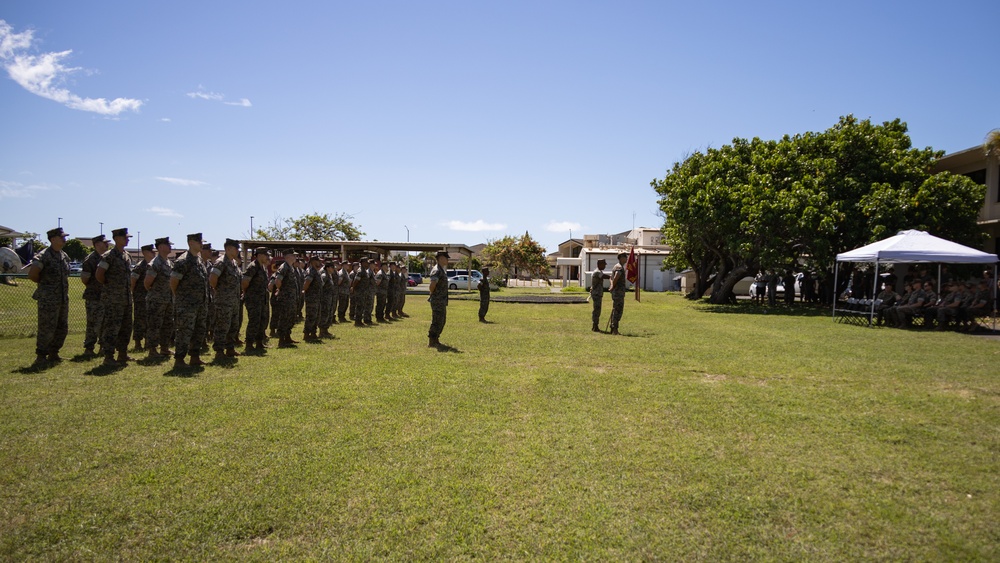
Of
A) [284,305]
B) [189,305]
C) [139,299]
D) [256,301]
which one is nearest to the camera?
[189,305]

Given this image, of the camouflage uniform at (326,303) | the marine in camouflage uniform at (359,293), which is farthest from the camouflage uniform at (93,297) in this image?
the marine in camouflage uniform at (359,293)

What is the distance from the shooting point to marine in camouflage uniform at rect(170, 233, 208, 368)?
8.18 metres

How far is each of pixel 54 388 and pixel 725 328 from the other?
13772 mm

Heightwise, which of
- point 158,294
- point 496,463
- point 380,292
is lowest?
point 496,463

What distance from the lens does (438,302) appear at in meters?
10.9

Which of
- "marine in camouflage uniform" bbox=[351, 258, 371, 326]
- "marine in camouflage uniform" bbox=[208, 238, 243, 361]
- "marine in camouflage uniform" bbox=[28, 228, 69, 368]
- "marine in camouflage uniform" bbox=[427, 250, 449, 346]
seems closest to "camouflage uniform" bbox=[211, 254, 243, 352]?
"marine in camouflage uniform" bbox=[208, 238, 243, 361]

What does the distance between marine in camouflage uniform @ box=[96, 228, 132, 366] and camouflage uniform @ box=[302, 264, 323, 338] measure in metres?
3.31

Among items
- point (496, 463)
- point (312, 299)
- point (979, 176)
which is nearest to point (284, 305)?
point (312, 299)

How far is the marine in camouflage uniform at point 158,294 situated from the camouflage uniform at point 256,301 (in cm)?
119

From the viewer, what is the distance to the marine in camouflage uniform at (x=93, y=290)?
27.9 feet

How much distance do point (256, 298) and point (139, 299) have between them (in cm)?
184

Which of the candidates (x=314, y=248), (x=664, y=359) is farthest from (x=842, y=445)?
(x=314, y=248)

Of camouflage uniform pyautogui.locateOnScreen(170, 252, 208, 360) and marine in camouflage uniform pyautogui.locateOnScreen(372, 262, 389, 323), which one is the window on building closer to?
marine in camouflage uniform pyautogui.locateOnScreen(372, 262, 389, 323)

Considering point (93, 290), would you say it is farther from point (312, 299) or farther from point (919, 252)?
point (919, 252)
